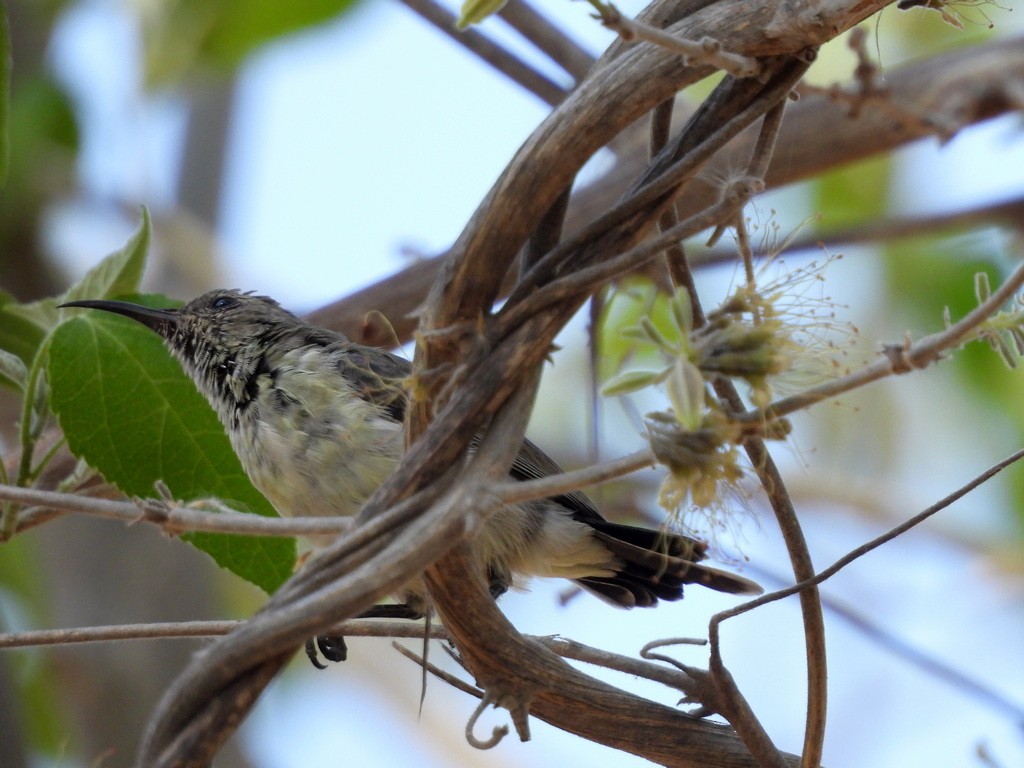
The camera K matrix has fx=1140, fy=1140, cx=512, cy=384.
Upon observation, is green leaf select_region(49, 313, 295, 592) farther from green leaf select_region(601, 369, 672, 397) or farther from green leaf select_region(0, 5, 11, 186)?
green leaf select_region(601, 369, 672, 397)

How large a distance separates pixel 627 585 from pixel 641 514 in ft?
2.30

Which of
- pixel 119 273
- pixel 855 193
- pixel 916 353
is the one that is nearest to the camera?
pixel 916 353

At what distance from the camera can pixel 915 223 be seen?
415 centimetres

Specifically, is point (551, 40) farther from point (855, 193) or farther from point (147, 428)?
point (855, 193)

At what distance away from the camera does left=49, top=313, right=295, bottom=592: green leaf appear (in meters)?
2.30

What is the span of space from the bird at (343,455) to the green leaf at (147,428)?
0.17 metres

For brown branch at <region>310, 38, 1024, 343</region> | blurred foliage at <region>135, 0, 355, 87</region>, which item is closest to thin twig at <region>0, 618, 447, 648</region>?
brown branch at <region>310, 38, 1024, 343</region>

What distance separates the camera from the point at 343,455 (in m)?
2.66

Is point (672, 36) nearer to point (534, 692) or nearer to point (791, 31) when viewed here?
point (791, 31)

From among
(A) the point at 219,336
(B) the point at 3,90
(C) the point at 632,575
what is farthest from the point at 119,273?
(C) the point at 632,575

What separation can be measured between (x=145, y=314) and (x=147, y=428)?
0.82 metres

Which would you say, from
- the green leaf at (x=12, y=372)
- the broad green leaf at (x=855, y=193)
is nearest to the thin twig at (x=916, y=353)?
the green leaf at (x=12, y=372)

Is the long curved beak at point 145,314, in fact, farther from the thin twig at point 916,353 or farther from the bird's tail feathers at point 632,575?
the thin twig at point 916,353

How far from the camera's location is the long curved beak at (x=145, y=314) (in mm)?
2693
